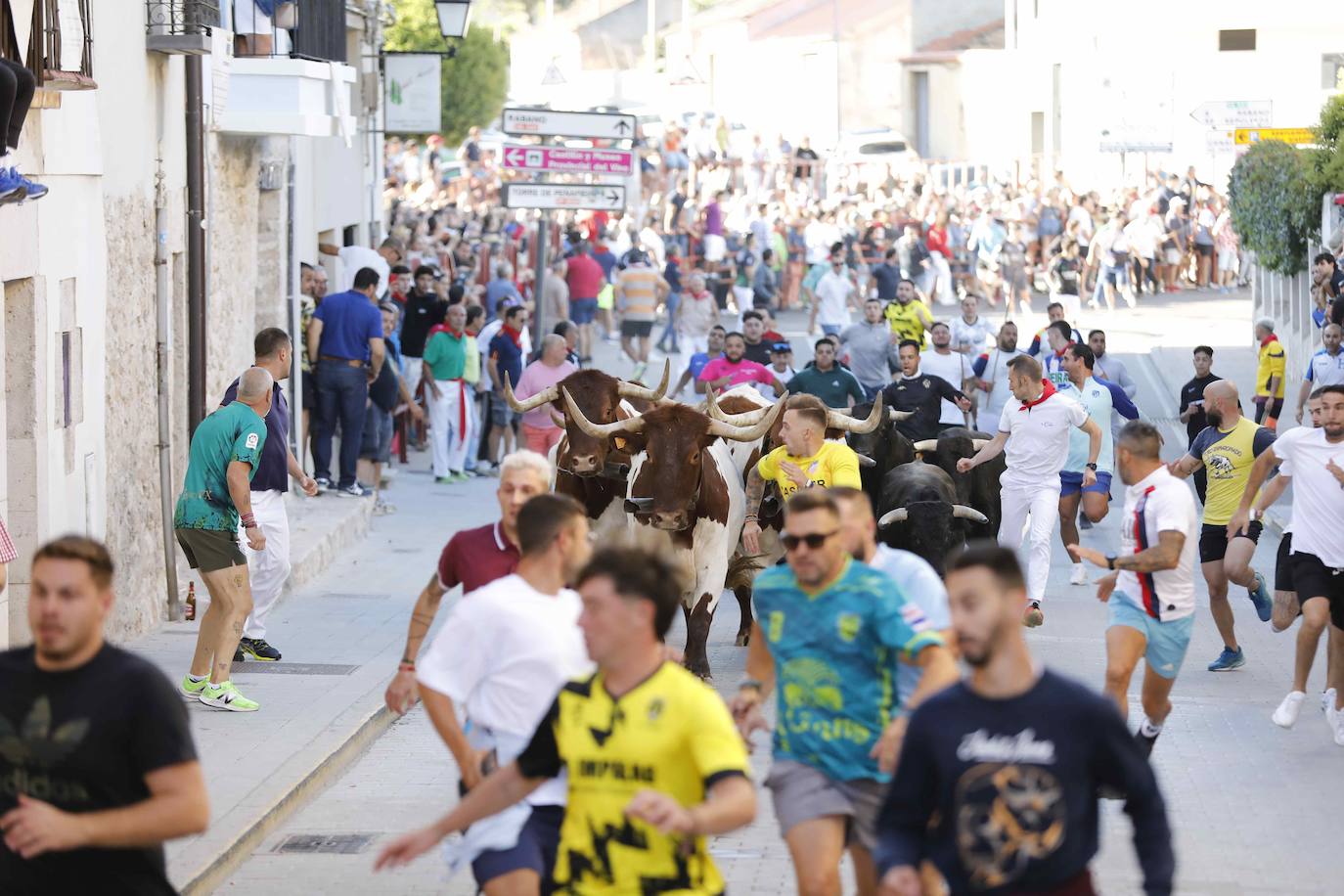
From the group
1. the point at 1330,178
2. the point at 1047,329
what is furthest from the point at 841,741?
the point at 1330,178

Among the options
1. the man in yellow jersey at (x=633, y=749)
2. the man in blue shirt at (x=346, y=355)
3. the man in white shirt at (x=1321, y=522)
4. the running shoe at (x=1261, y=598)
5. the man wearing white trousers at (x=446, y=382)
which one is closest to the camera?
the man in yellow jersey at (x=633, y=749)

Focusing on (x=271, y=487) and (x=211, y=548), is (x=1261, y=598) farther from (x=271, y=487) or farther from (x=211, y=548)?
(x=211, y=548)

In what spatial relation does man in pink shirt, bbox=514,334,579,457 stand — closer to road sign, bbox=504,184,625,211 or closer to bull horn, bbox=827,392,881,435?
road sign, bbox=504,184,625,211

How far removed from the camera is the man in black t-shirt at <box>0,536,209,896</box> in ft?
17.2

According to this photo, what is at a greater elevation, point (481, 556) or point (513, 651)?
point (481, 556)

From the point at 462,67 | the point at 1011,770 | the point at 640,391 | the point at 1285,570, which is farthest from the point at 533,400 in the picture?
the point at 462,67

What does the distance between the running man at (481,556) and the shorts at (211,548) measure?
4299mm

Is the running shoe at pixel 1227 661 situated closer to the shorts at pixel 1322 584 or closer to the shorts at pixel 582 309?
the shorts at pixel 1322 584

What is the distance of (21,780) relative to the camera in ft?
17.8

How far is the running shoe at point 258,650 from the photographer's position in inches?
538

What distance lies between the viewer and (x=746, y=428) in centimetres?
1328

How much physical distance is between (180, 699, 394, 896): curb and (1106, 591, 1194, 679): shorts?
3.82 metres

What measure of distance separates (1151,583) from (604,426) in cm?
455

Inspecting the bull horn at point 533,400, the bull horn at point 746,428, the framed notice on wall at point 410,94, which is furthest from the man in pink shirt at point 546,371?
the framed notice on wall at point 410,94
